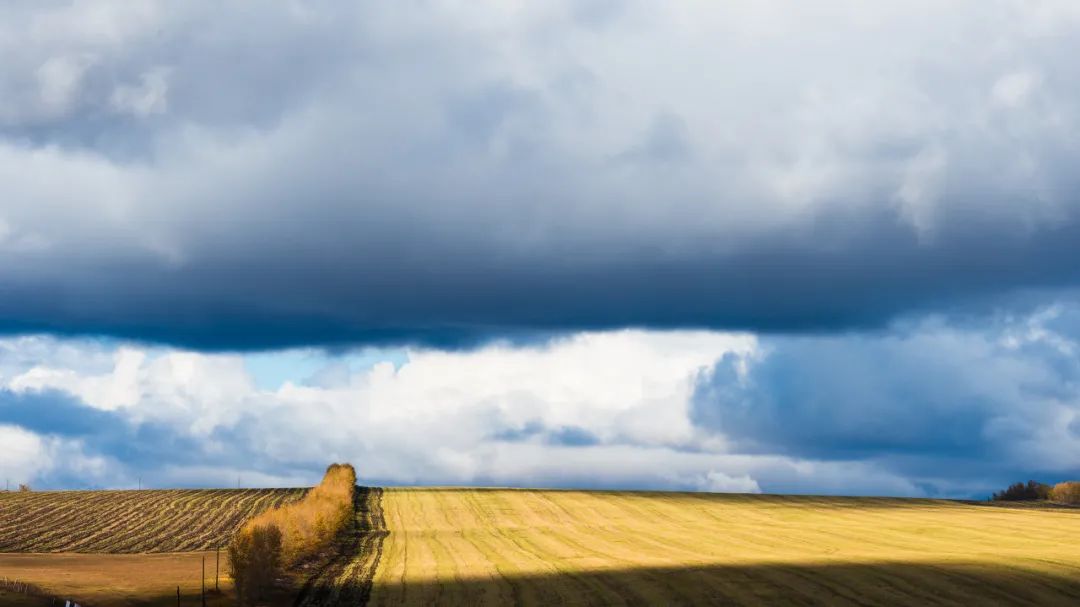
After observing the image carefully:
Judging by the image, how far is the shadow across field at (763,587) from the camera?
2135 inches

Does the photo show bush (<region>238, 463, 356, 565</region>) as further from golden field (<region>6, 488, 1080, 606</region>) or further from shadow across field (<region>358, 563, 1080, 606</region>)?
shadow across field (<region>358, 563, 1080, 606</region>)

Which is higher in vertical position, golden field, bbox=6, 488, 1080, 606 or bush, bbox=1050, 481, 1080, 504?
bush, bbox=1050, 481, 1080, 504

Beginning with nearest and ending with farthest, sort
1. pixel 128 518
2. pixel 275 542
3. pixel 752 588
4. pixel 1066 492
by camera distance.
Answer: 1. pixel 752 588
2. pixel 275 542
3. pixel 128 518
4. pixel 1066 492

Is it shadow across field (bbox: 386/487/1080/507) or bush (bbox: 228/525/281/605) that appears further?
shadow across field (bbox: 386/487/1080/507)

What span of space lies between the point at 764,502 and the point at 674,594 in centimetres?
9586

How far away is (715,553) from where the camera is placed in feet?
258

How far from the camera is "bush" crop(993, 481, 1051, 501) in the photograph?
175750 millimetres

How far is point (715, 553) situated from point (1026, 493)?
386 ft

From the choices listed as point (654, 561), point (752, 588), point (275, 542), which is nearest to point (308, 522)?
point (275, 542)

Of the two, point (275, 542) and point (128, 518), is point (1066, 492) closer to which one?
point (128, 518)

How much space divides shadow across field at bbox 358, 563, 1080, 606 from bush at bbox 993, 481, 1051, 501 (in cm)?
12107

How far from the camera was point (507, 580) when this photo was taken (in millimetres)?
62719

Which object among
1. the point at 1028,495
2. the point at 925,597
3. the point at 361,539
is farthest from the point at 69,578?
the point at 1028,495

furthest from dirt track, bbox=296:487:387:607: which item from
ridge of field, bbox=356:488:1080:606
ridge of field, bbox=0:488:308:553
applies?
ridge of field, bbox=0:488:308:553
